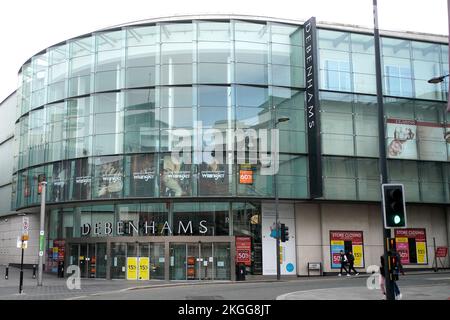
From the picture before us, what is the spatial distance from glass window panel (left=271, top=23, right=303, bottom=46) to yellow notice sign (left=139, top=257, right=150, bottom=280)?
16.5 m

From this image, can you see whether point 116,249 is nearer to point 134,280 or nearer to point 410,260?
point 134,280

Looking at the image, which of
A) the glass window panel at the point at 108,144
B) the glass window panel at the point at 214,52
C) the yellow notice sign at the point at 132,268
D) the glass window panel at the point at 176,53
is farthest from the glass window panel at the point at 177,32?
the yellow notice sign at the point at 132,268

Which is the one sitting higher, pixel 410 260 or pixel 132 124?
pixel 132 124

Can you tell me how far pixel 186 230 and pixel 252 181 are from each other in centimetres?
533

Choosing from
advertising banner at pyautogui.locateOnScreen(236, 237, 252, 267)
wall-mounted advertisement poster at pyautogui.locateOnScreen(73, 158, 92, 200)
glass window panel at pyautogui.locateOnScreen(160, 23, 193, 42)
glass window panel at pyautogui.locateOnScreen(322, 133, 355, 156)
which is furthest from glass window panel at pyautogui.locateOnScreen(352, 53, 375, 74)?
wall-mounted advertisement poster at pyautogui.locateOnScreen(73, 158, 92, 200)

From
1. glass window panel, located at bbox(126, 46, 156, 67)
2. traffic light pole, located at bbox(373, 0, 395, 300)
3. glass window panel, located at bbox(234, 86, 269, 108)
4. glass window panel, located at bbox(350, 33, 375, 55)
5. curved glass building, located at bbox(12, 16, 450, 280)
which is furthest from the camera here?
glass window panel, located at bbox(350, 33, 375, 55)

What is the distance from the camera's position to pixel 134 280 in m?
32.6

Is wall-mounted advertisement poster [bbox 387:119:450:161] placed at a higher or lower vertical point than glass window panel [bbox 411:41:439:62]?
lower

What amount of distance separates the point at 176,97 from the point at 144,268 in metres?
11.1

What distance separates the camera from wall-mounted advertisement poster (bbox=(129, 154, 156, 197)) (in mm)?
32469

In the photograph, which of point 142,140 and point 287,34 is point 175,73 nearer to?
point 142,140

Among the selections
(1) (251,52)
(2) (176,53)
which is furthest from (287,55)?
(2) (176,53)

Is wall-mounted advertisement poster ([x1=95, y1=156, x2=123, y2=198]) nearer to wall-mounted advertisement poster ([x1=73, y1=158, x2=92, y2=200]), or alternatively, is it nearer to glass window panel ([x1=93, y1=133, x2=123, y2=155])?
glass window panel ([x1=93, y1=133, x2=123, y2=155])
